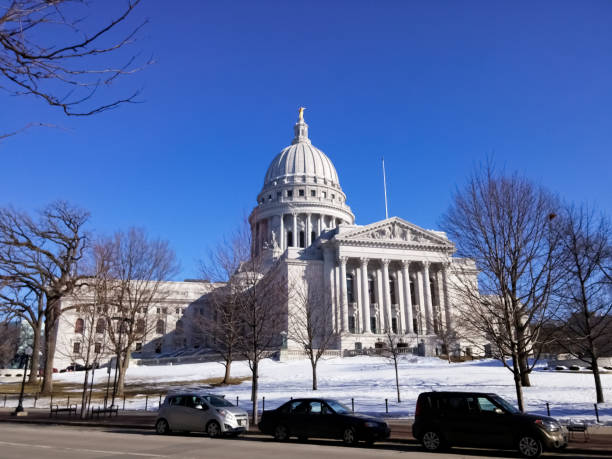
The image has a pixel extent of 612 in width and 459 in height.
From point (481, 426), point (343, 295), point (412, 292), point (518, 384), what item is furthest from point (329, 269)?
point (481, 426)

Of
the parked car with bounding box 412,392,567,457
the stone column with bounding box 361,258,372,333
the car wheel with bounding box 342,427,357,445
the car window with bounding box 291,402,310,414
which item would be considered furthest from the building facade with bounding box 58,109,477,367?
the parked car with bounding box 412,392,567,457

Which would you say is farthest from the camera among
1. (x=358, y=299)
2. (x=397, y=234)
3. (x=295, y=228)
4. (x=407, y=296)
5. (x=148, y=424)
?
(x=295, y=228)

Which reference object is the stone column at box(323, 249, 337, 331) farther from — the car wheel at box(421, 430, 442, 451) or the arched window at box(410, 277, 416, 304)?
the car wheel at box(421, 430, 442, 451)

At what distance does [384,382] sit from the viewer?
35.5m

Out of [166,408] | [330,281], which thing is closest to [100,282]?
[166,408]

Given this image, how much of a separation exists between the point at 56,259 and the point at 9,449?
28559 mm

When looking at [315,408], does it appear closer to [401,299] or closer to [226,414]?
[226,414]

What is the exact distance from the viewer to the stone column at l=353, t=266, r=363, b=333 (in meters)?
71.8

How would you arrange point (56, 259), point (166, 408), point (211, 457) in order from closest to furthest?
point (211, 457) → point (166, 408) → point (56, 259)

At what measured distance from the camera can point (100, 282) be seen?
31750 mm

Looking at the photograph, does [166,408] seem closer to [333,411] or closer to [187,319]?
[333,411]

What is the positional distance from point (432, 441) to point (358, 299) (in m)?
60.4

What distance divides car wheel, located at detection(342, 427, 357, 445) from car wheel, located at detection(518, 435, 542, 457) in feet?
16.2

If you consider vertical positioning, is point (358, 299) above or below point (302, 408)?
above
